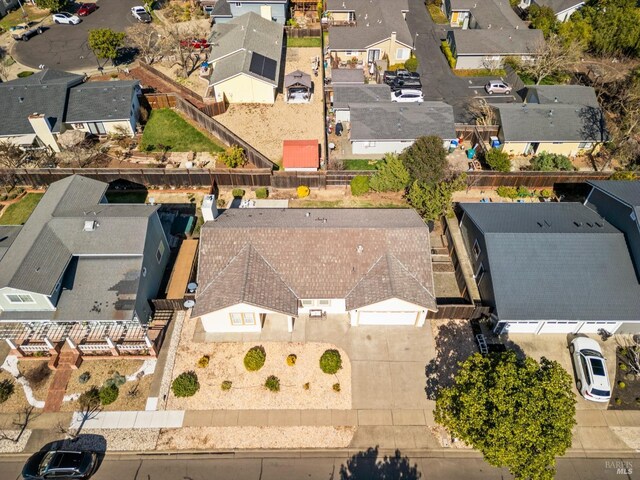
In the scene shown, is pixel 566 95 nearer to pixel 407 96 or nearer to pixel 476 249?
pixel 407 96

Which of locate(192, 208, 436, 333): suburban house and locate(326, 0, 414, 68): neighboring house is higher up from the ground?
locate(326, 0, 414, 68): neighboring house

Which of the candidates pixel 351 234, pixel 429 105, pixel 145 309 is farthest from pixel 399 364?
pixel 429 105

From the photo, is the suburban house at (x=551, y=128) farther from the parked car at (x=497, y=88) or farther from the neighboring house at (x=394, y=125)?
the parked car at (x=497, y=88)

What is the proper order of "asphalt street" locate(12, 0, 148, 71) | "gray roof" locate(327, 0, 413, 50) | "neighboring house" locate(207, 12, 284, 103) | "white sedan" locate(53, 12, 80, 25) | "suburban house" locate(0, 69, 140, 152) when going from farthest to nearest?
1. "white sedan" locate(53, 12, 80, 25)
2. "asphalt street" locate(12, 0, 148, 71)
3. "gray roof" locate(327, 0, 413, 50)
4. "neighboring house" locate(207, 12, 284, 103)
5. "suburban house" locate(0, 69, 140, 152)

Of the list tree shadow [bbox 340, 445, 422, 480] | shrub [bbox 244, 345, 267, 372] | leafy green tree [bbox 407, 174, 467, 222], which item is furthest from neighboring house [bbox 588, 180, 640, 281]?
shrub [bbox 244, 345, 267, 372]

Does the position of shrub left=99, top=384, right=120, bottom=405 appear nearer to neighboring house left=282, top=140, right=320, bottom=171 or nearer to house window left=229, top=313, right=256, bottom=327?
house window left=229, top=313, right=256, bottom=327
